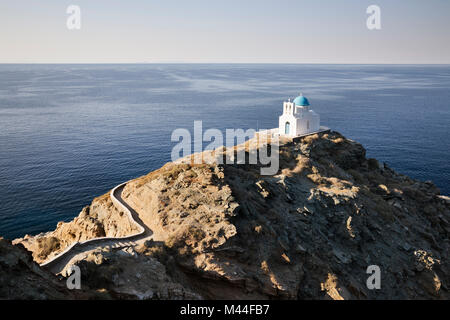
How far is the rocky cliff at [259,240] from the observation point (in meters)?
26.3

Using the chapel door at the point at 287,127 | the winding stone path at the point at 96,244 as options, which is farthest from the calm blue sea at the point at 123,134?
the chapel door at the point at 287,127

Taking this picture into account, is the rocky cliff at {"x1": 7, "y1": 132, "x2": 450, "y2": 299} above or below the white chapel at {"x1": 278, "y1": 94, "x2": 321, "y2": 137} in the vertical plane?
below

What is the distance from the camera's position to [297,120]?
59.3 m

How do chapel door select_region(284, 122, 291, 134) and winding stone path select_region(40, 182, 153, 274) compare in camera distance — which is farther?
chapel door select_region(284, 122, 291, 134)

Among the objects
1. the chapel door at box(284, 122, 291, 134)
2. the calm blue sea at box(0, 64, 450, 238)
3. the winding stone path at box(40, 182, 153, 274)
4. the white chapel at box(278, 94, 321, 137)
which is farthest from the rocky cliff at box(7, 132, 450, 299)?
the calm blue sea at box(0, 64, 450, 238)

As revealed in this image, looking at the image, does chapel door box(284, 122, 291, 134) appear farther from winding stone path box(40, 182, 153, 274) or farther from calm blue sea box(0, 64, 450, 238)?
winding stone path box(40, 182, 153, 274)

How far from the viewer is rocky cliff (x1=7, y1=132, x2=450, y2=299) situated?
26.3 metres

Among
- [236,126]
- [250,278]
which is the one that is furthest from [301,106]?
[236,126]

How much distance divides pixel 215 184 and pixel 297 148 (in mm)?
24193

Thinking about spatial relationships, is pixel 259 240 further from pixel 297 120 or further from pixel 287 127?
pixel 287 127

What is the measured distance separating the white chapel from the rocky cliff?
11.5 meters

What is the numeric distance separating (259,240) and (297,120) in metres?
34.2

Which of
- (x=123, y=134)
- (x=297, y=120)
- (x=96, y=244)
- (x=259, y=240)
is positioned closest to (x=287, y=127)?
(x=297, y=120)
